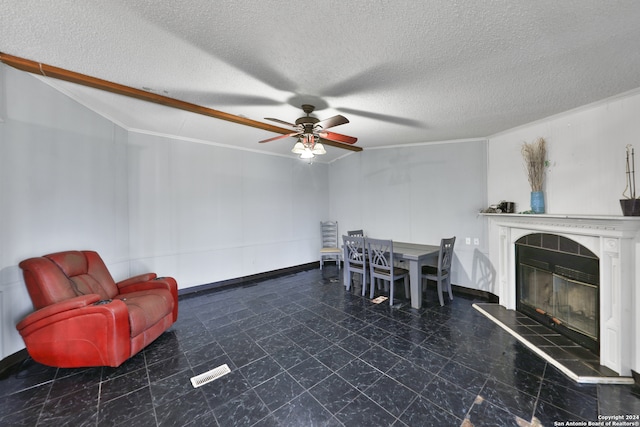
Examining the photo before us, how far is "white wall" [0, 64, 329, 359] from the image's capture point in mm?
2273

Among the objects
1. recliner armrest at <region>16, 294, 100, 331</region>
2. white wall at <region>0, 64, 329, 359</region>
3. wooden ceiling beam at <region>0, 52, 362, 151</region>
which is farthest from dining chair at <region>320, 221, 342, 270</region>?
recliner armrest at <region>16, 294, 100, 331</region>

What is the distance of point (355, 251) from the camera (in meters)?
4.09

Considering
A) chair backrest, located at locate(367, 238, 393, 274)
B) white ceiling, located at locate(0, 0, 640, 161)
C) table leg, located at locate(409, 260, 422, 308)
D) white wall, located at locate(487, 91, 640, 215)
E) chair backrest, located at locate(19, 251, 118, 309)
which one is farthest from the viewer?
chair backrest, located at locate(367, 238, 393, 274)

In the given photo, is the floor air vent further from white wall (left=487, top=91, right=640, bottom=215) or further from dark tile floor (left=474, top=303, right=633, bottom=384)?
white wall (left=487, top=91, right=640, bottom=215)

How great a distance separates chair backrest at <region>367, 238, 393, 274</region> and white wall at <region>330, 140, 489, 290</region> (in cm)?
118

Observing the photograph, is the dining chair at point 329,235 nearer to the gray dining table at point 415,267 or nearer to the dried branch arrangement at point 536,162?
the gray dining table at point 415,267

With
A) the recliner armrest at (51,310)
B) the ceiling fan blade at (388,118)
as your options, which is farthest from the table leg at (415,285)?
the recliner armrest at (51,310)

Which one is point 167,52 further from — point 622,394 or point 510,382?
point 622,394

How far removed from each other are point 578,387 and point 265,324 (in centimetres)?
295

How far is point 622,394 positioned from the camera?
6.11ft

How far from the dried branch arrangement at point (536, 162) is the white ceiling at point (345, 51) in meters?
0.44

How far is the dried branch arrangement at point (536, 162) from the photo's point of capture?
3.01m

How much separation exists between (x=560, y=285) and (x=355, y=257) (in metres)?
2.51

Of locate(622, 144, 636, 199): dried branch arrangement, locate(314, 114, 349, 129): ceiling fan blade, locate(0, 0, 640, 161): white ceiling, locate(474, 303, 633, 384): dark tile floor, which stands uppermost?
locate(0, 0, 640, 161): white ceiling
